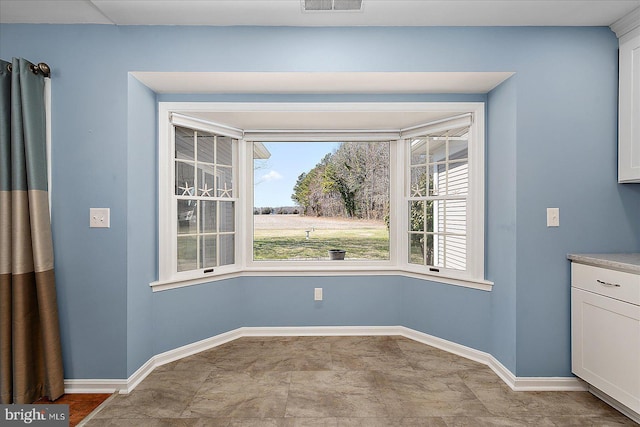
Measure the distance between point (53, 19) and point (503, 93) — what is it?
3.18 meters

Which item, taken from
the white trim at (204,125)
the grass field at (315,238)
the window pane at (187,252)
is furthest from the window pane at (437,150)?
the window pane at (187,252)

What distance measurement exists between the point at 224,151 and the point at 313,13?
4.92 ft

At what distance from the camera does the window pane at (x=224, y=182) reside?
3.19 m

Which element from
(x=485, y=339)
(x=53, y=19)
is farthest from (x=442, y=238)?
(x=53, y=19)

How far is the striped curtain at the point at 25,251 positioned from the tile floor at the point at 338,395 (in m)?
0.53

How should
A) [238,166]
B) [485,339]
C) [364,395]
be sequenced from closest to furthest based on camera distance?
1. [364,395]
2. [485,339]
3. [238,166]

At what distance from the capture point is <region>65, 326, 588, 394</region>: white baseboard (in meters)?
2.33

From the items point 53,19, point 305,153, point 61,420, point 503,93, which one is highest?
point 53,19

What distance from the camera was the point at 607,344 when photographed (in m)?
2.06

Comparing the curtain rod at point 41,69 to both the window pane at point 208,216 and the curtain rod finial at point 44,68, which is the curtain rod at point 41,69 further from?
the window pane at point 208,216

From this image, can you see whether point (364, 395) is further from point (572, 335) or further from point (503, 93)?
point (503, 93)

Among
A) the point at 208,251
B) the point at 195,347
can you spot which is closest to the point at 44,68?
the point at 208,251

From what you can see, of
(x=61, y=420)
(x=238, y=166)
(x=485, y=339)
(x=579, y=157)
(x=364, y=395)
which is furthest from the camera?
(x=238, y=166)

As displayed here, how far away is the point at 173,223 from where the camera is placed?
2801 mm
